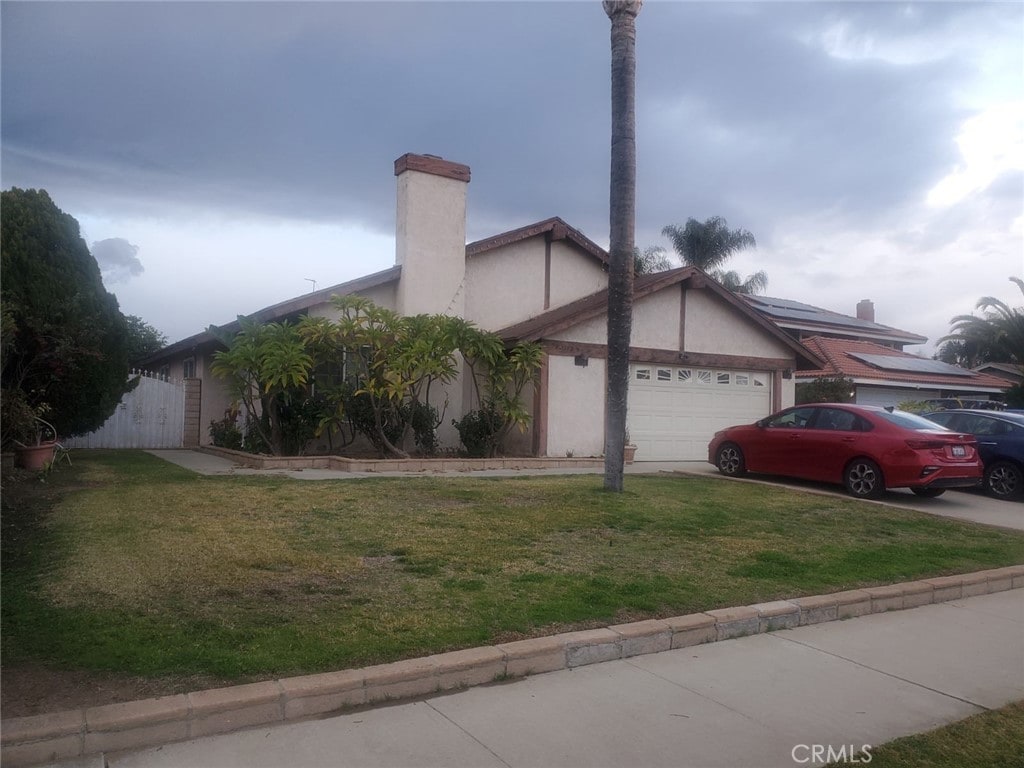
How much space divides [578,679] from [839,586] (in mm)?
3187

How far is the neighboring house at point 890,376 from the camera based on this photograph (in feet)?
89.6

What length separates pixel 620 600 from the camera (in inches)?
260

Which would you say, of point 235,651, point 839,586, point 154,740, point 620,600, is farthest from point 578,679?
point 839,586

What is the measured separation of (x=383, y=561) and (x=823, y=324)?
3066 centimetres

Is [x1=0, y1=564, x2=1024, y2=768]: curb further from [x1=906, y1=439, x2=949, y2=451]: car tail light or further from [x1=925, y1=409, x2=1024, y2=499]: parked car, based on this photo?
[x1=925, y1=409, x2=1024, y2=499]: parked car

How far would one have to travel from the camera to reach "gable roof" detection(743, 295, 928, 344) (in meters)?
33.4

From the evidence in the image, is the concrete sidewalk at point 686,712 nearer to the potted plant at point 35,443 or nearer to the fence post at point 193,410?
the potted plant at point 35,443

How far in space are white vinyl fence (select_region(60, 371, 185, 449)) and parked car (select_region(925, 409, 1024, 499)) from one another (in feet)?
54.4

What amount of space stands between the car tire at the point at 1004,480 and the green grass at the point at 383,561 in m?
3.80

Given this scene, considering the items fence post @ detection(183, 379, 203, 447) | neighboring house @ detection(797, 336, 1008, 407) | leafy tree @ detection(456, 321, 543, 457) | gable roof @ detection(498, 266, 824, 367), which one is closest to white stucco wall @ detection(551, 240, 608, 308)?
gable roof @ detection(498, 266, 824, 367)

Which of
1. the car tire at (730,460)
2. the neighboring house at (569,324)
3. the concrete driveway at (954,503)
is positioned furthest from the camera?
the neighboring house at (569,324)

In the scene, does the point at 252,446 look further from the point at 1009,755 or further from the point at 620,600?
the point at 1009,755

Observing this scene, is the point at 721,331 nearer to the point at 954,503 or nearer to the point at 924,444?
the point at 954,503

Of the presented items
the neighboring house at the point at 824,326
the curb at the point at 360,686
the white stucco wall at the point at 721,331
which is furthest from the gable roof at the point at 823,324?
the curb at the point at 360,686
